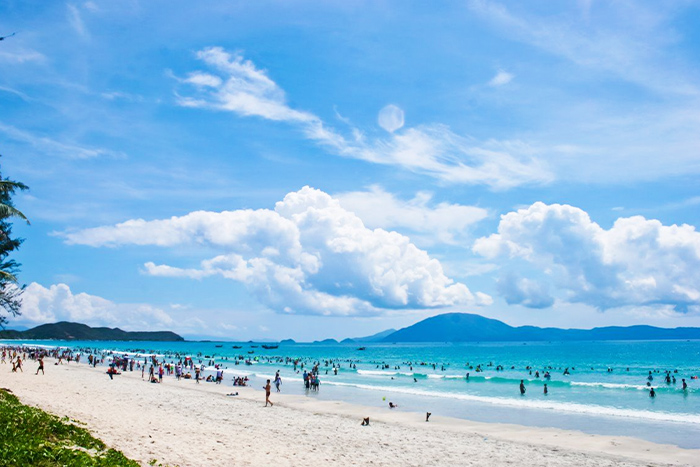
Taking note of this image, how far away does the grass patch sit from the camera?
9273 millimetres

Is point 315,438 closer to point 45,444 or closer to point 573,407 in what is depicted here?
point 45,444

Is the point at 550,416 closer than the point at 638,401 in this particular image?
Yes

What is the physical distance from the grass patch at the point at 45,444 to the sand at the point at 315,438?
5.02ft

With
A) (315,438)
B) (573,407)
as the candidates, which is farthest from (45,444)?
(573,407)

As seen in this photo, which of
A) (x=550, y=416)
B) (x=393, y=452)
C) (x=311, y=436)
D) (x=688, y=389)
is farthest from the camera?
(x=688, y=389)

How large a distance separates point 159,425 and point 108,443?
19.4 ft

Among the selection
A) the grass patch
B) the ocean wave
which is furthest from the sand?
the ocean wave

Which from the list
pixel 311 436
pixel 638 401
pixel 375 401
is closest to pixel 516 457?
pixel 311 436

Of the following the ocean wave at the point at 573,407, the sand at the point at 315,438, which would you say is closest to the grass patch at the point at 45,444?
the sand at the point at 315,438

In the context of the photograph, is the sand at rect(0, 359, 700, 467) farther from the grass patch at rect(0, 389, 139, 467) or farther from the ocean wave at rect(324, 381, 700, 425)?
the ocean wave at rect(324, 381, 700, 425)

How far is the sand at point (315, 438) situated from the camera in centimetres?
1592

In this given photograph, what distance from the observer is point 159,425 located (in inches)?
765

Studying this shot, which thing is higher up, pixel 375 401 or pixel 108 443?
pixel 108 443

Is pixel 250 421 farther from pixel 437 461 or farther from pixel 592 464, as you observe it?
pixel 592 464
